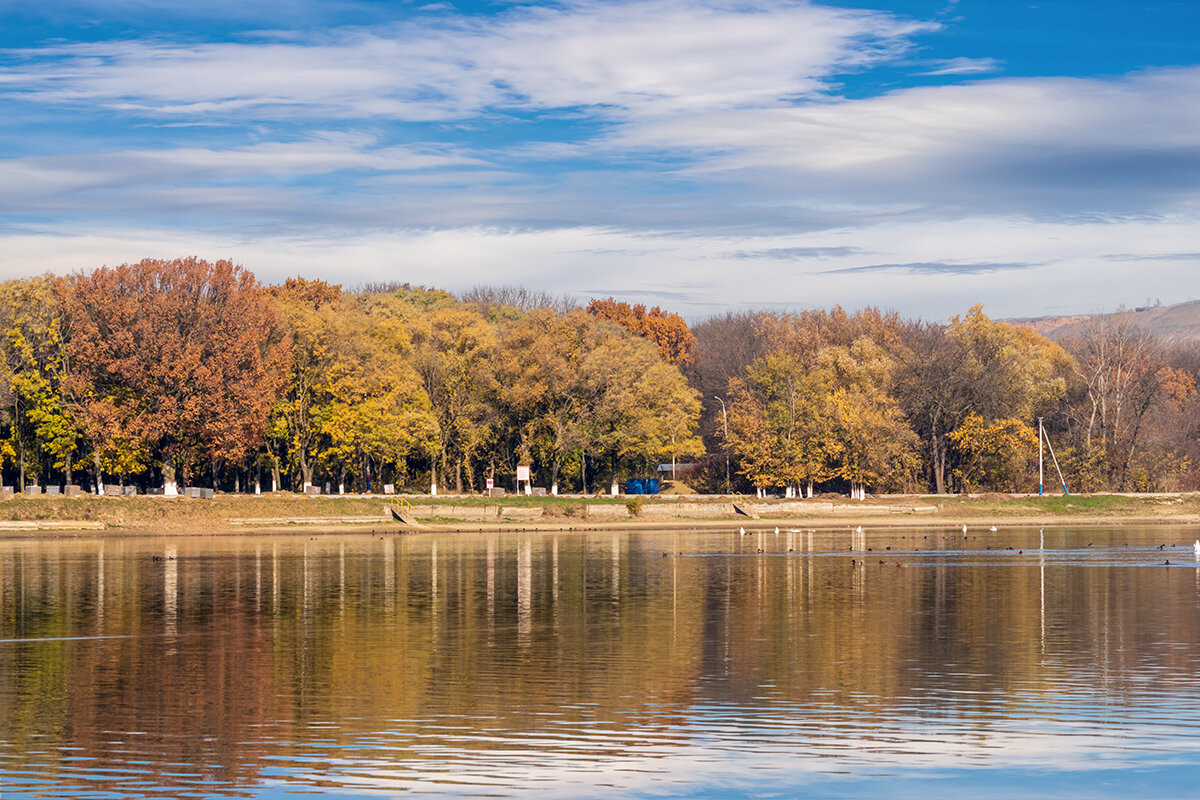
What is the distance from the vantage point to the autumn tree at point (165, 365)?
88562mm

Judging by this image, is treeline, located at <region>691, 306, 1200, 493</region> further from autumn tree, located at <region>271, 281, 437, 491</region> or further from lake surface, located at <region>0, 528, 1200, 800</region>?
lake surface, located at <region>0, 528, 1200, 800</region>

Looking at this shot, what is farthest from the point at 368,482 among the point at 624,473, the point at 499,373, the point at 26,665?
the point at 26,665

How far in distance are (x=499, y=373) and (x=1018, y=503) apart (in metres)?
44.5

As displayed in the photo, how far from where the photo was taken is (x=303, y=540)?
81000 millimetres

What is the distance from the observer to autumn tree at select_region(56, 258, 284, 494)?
88562 millimetres

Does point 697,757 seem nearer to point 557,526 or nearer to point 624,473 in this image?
point 557,526

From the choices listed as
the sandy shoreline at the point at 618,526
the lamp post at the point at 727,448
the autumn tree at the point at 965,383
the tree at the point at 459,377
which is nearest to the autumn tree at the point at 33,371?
the sandy shoreline at the point at 618,526

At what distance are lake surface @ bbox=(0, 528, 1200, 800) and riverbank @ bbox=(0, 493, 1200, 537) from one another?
110 feet

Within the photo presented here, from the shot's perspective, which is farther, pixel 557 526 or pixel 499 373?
pixel 499 373

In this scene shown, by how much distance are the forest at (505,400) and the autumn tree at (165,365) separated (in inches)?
7.8

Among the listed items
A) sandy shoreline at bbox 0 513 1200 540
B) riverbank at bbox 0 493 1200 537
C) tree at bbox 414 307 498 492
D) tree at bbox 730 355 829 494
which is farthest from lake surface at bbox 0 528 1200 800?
tree at bbox 730 355 829 494

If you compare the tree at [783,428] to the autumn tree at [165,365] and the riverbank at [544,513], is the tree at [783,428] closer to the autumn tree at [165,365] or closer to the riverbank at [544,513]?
the riverbank at [544,513]

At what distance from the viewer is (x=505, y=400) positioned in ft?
348

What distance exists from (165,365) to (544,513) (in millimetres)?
29853
